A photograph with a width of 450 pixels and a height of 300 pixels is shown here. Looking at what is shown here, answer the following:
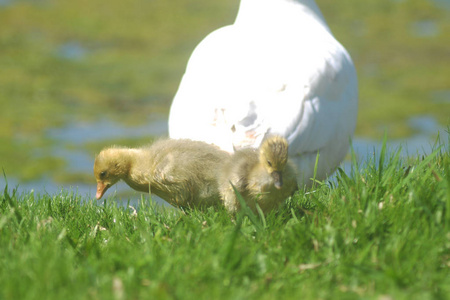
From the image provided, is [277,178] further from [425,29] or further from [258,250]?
Answer: [425,29]

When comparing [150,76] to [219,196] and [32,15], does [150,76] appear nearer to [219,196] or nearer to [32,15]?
[32,15]

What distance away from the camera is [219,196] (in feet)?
14.8

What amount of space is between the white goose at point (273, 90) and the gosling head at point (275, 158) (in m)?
0.59

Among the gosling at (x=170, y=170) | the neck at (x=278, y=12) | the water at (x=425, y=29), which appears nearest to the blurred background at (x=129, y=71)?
the water at (x=425, y=29)

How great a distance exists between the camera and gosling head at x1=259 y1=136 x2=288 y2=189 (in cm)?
402

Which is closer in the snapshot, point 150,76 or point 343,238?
point 343,238

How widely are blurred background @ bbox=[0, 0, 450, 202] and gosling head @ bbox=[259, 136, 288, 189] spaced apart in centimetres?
1576

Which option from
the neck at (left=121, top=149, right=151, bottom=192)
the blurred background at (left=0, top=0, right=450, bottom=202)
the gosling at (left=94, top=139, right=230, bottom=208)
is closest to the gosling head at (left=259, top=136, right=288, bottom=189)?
the gosling at (left=94, top=139, right=230, bottom=208)

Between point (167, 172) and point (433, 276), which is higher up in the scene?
point (167, 172)

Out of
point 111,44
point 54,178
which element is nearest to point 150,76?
point 111,44

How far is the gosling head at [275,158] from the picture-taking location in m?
4.02

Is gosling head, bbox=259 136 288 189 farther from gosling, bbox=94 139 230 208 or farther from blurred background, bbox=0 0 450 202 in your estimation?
blurred background, bbox=0 0 450 202

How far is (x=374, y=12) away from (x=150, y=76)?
63.8ft

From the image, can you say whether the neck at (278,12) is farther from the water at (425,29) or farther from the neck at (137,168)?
the water at (425,29)
